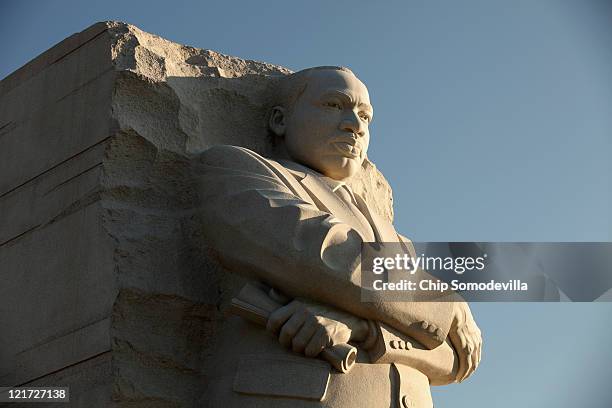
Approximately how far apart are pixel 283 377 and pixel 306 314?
0.32m

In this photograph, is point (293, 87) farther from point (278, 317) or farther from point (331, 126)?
point (278, 317)

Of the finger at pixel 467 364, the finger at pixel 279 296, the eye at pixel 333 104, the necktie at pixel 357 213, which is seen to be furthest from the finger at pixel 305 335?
the eye at pixel 333 104

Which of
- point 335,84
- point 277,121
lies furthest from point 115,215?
point 335,84

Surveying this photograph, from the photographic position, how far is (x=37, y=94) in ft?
21.1

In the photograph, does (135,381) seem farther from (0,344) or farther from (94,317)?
(0,344)

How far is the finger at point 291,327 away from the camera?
17.2 feet

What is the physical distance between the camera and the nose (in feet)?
20.0

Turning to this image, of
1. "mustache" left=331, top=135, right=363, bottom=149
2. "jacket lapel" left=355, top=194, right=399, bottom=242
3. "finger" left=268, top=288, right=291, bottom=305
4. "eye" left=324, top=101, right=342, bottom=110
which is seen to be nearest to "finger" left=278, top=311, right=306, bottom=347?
"finger" left=268, top=288, right=291, bottom=305

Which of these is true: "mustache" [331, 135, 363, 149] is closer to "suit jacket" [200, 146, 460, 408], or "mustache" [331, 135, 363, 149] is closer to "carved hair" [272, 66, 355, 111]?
"carved hair" [272, 66, 355, 111]

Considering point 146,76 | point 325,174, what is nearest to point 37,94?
point 146,76

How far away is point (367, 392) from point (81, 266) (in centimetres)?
163

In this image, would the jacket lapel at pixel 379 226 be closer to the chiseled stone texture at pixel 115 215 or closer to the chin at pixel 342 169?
the chin at pixel 342 169

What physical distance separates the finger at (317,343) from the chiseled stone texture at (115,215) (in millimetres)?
590

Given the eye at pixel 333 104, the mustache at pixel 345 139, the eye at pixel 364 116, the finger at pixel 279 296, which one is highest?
the eye at pixel 333 104
